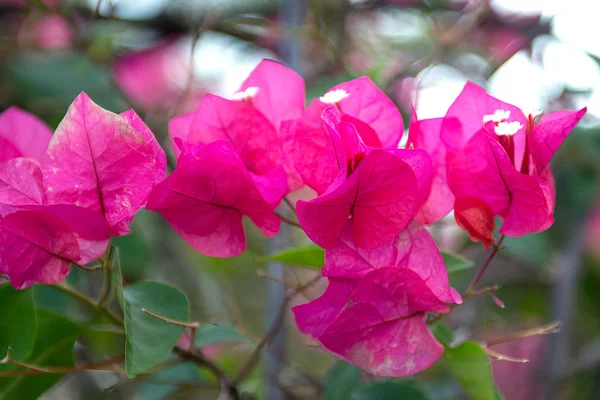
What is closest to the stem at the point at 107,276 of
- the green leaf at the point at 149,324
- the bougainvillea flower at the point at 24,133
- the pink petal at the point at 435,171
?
the green leaf at the point at 149,324

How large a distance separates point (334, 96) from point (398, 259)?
5.4 inches

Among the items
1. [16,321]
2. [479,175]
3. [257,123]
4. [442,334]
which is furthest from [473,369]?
[16,321]

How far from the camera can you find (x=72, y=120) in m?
0.45

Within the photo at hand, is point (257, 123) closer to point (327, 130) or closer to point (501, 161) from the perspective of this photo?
point (327, 130)

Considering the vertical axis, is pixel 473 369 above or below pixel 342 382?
above

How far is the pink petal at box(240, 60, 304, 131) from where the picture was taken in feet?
1.78

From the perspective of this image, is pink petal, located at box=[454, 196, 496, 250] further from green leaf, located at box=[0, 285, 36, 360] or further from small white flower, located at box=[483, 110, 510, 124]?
green leaf, located at box=[0, 285, 36, 360]

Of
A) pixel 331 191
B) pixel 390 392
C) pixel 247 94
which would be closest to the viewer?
pixel 331 191

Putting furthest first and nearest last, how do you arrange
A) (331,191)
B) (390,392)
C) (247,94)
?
(390,392)
(247,94)
(331,191)

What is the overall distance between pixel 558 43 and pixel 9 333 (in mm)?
857

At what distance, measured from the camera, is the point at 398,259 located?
46 cm

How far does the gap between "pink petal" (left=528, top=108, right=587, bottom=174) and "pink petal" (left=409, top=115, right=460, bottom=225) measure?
7 cm

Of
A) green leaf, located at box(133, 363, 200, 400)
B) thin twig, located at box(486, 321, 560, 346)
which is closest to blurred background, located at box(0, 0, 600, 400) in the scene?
green leaf, located at box(133, 363, 200, 400)

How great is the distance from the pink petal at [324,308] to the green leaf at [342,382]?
0.20m
